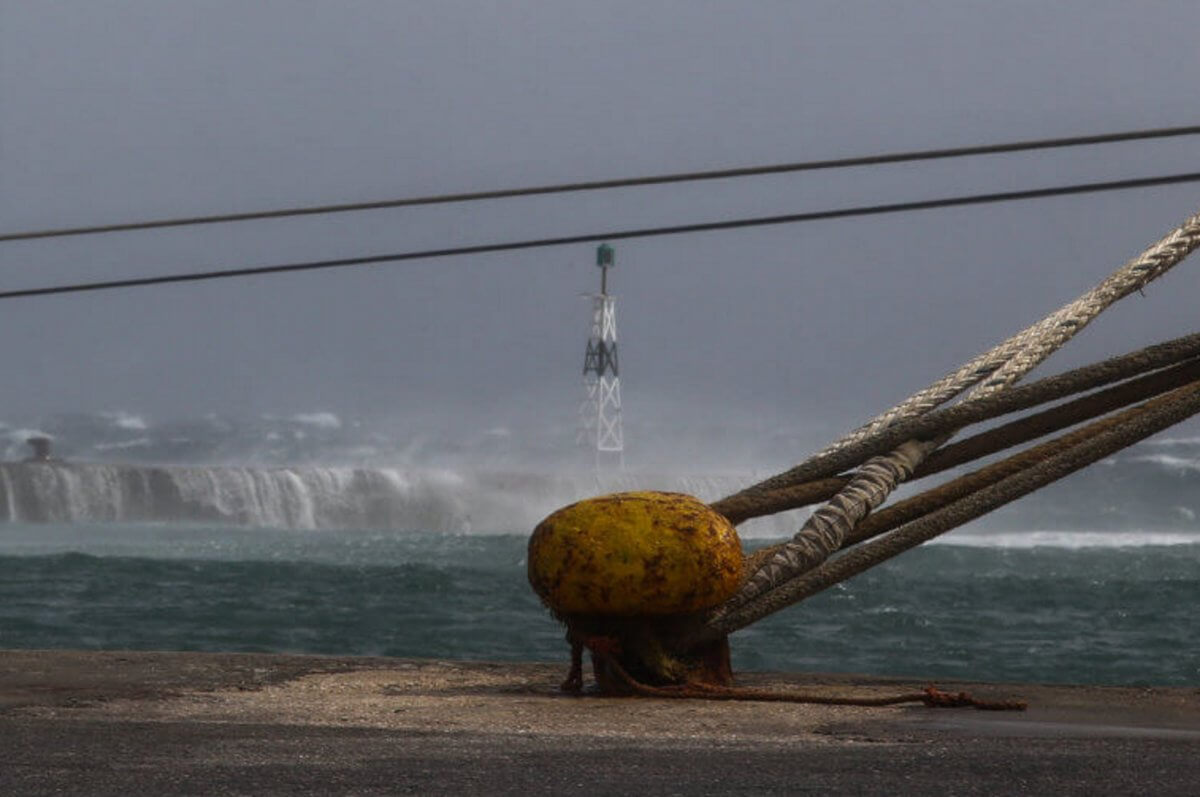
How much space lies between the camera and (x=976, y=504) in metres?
8.30

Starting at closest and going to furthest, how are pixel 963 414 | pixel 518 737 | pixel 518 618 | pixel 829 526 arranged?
pixel 518 737 < pixel 829 526 < pixel 963 414 < pixel 518 618

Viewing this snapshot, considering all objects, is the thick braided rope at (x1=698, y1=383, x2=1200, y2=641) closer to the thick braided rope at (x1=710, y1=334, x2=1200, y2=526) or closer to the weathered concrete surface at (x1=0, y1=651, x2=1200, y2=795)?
the thick braided rope at (x1=710, y1=334, x2=1200, y2=526)

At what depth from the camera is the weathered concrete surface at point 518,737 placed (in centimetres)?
505

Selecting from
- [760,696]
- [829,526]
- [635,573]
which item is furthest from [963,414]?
[635,573]

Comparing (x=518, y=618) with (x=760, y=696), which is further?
(x=518, y=618)

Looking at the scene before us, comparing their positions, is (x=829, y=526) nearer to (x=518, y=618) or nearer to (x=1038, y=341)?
(x=1038, y=341)

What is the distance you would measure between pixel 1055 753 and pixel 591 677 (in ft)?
12.4

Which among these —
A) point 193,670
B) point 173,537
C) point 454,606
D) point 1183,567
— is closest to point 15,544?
point 173,537

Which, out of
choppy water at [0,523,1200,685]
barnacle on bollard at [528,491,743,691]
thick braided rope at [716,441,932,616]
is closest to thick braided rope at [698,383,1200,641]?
thick braided rope at [716,441,932,616]

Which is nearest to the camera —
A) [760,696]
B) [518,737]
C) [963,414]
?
[518,737]

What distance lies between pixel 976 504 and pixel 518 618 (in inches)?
1123

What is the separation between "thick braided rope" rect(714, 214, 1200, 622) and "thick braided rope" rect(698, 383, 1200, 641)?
0.05m

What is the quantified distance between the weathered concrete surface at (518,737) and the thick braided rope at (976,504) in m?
0.43

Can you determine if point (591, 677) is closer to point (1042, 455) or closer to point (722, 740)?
point (1042, 455)
